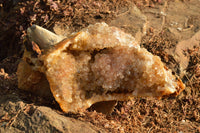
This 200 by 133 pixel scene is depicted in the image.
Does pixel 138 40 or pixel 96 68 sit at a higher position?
pixel 96 68

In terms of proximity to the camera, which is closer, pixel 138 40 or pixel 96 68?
pixel 96 68

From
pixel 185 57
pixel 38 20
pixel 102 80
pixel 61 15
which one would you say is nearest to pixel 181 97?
pixel 185 57

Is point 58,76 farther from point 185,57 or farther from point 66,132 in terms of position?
point 185,57

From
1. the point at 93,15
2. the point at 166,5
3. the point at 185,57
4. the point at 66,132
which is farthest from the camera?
the point at 166,5
